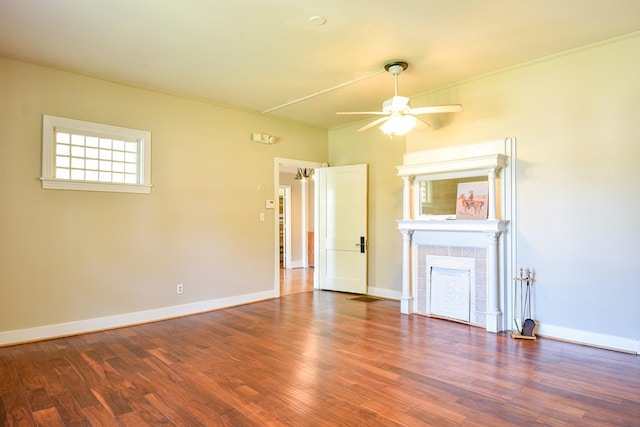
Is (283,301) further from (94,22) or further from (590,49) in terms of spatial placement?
(590,49)

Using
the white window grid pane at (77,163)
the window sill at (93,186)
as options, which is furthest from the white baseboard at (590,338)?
the white window grid pane at (77,163)

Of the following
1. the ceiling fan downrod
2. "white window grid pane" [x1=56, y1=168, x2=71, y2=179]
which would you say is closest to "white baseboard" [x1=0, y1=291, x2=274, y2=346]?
"white window grid pane" [x1=56, y1=168, x2=71, y2=179]

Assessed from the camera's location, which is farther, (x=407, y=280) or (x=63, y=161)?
(x=407, y=280)

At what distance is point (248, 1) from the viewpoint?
9.44 feet

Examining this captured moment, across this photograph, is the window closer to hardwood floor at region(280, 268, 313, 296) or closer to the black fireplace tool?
hardwood floor at region(280, 268, 313, 296)

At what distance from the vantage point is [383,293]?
5.93 metres

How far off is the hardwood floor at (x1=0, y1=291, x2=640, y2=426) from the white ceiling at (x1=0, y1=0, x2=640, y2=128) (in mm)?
2930

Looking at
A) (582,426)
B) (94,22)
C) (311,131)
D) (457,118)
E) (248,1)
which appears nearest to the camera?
(582,426)

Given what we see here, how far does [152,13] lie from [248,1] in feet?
2.71

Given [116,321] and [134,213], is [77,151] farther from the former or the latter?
[116,321]

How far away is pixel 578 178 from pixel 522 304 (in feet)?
4.73

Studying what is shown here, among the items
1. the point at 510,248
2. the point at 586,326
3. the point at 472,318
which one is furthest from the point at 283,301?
the point at 586,326

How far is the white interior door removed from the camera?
20.3ft

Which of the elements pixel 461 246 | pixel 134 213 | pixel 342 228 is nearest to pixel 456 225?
pixel 461 246
